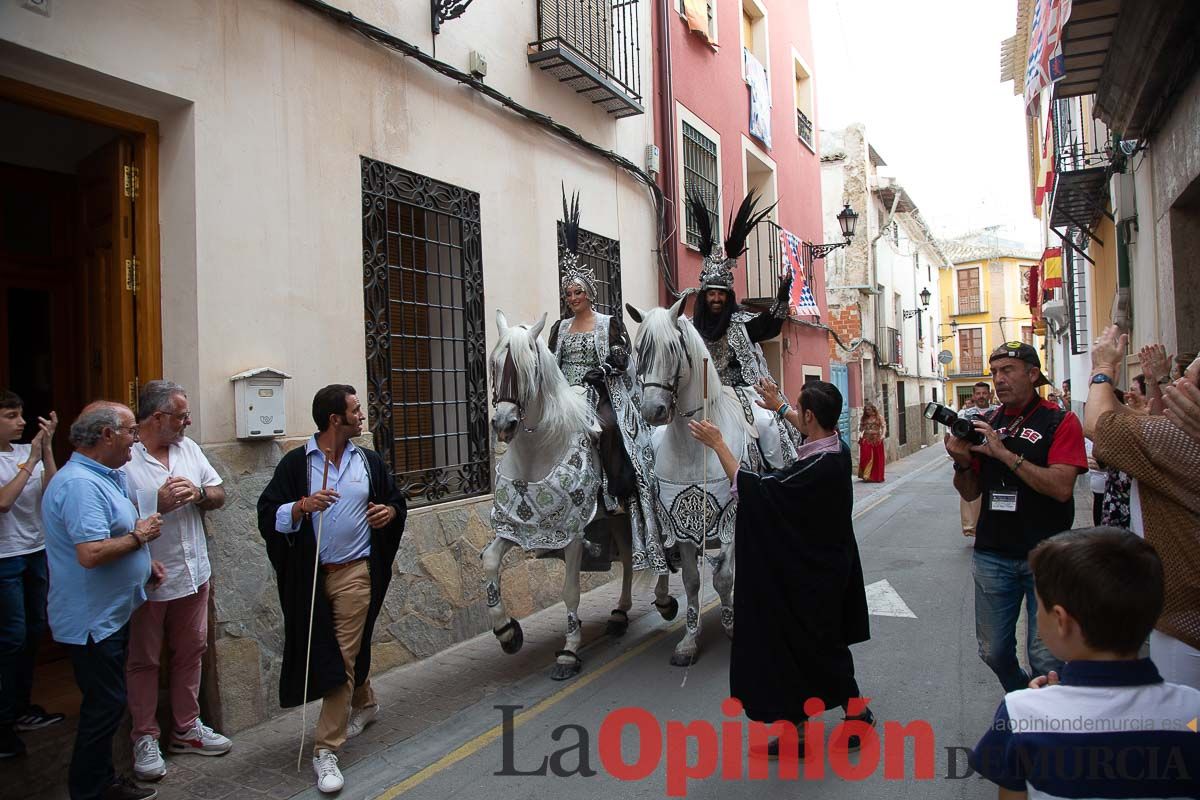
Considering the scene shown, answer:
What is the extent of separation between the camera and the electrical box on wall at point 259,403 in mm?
4609

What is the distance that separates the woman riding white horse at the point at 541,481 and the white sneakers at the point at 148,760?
1.86 meters

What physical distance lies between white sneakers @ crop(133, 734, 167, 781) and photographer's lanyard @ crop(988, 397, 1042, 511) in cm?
407

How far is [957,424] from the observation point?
3.46 meters

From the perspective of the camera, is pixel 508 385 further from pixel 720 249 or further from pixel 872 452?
pixel 872 452

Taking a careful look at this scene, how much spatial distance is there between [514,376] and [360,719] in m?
2.09

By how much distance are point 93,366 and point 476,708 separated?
316 centimetres

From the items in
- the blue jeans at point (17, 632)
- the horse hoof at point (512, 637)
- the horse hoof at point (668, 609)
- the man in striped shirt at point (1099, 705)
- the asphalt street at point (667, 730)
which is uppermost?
the man in striped shirt at point (1099, 705)

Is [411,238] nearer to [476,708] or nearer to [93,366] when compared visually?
[93,366]

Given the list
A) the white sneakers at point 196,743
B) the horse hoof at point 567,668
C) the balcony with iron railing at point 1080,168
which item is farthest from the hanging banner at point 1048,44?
the white sneakers at point 196,743

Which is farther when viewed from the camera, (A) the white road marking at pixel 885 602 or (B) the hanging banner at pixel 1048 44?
(A) the white road marking at pixel 885 602

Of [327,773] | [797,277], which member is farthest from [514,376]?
[797,277]

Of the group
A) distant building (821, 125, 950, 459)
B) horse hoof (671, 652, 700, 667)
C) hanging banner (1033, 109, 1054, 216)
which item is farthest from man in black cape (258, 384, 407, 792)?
distant building (821, 125, 950, 459)

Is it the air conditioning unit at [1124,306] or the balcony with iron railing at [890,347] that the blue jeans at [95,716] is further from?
the balcony with iron railing at [890,347]

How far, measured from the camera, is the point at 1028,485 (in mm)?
3344
